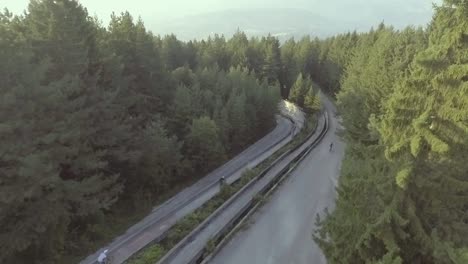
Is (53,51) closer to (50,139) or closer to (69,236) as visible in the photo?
(50,139)

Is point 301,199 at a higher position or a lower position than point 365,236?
lower

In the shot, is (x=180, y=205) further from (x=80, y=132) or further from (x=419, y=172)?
(x=419, y=172)

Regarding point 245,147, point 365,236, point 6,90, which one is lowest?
point 245,147

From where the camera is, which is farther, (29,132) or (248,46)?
(248,46)

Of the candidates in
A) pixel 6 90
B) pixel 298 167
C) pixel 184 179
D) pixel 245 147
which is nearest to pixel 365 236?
pixel 6 90

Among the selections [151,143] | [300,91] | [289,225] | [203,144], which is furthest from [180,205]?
[300,91]

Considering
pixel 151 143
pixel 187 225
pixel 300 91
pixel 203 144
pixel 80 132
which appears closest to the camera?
pixel 80 132

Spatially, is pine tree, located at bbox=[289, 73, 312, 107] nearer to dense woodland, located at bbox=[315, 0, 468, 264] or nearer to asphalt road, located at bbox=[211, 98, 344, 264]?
asphalt road, located at bbox=[211, 98, 344, 264]
